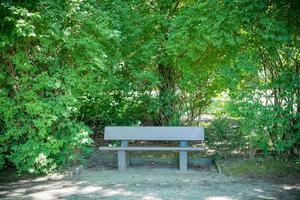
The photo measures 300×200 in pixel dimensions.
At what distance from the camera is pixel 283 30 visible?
670 centimetres

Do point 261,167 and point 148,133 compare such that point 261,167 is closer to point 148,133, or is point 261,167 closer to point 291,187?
point 291,187

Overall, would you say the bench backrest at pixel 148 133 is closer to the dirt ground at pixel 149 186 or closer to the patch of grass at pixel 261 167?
the dirt ground at pixel 149 186

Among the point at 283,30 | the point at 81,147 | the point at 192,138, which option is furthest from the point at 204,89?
the point at 81,147

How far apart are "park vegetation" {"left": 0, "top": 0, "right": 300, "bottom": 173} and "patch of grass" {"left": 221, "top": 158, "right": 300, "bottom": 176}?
0.24 metres

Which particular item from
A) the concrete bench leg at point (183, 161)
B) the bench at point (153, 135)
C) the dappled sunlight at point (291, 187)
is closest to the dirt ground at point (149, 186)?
the dappled sunlight at point (291, 187)

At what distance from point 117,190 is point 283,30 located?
3.80 m

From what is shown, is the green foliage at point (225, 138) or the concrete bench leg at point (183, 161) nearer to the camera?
the concrete bench leg at point (183, 161)

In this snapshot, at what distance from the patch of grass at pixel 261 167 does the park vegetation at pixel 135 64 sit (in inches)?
9.6

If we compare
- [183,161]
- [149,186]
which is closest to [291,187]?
[183,161]

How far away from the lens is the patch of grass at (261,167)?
7062mm

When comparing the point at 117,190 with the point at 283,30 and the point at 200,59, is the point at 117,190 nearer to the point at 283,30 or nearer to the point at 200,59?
the point at 200,59

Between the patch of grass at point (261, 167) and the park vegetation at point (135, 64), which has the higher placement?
the park vegetation at point (135, 64)

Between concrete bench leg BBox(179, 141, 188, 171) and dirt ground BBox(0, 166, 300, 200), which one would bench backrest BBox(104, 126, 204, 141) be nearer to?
concrete bench leg BBox(179, 141, 188, 171)

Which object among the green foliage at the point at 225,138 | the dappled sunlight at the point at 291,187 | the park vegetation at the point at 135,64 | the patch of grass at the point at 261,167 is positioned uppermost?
the park vegetation at the point at 135,64
